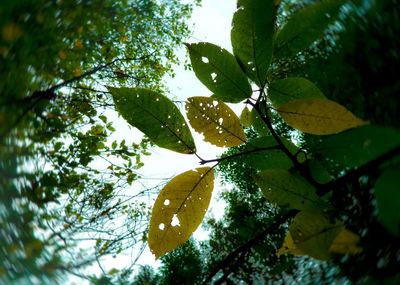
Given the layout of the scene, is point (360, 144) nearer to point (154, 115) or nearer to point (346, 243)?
point (346, 243)

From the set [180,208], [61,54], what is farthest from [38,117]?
[180,208]

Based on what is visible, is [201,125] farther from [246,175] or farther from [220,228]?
[246,175]

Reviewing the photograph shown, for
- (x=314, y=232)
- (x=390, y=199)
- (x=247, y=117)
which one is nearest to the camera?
(x=390, y=199)

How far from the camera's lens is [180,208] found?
1.25 feet

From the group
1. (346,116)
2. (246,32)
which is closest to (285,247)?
(346,116)

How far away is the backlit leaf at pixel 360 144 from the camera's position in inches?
8.3

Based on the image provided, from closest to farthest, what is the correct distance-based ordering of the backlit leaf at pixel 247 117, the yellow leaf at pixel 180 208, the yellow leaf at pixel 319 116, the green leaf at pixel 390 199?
the green leaf at pixel 390 199 < the yellow leaf at pixel 319 116 < the yellow leaf at pixel 180 208 < the backlit leaf at pixel 247 117

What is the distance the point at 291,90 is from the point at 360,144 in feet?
0.46

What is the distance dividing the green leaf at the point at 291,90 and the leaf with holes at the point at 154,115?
6.7 inches

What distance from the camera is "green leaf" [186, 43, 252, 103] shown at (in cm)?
36

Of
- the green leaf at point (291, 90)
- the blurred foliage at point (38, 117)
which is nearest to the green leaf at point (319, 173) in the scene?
the green leaf at point (291, 90)

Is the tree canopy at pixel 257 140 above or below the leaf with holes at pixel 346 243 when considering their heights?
above

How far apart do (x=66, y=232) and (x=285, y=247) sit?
415 millimetres

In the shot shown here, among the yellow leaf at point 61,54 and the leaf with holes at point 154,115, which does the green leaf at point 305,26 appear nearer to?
the leaf with holes at point 154,115
